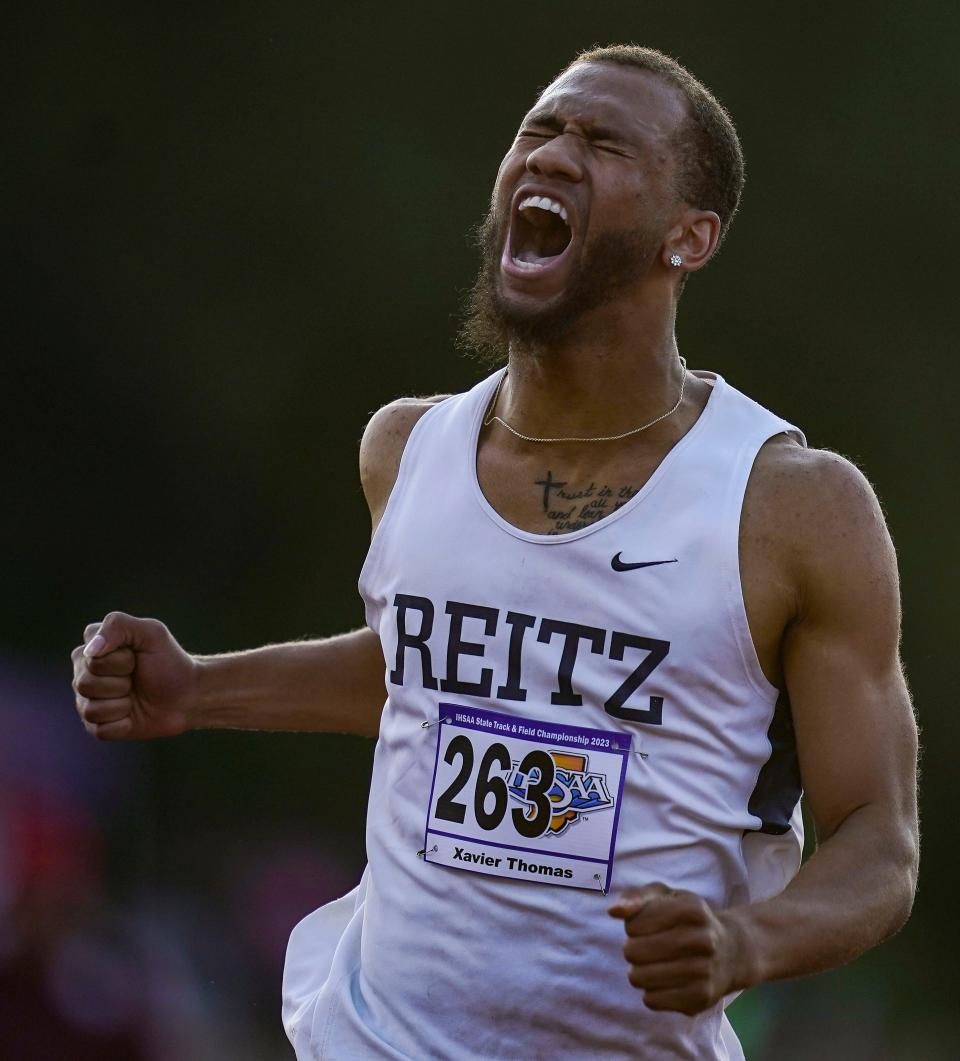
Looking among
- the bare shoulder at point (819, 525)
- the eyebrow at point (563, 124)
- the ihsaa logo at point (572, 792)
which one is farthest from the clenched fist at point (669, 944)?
the eyebrow at point (563, 124)

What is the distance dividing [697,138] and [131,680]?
4.69 feet

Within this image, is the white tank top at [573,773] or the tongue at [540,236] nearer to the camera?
the white tank top at [573,773]

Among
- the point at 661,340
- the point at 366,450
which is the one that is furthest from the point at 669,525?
the point at 366,450

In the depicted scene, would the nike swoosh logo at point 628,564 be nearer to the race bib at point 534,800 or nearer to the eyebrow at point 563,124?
the race bib at point 534,800

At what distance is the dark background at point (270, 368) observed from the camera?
201 inches

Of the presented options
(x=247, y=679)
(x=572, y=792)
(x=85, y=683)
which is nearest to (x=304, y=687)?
(x=247, y=679)

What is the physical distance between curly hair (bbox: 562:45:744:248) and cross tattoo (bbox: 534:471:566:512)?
574mm

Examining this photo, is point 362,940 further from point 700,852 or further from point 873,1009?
point 873,1009

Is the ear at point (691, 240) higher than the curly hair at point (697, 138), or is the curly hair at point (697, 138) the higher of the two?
the curly hair at point (697, 138)

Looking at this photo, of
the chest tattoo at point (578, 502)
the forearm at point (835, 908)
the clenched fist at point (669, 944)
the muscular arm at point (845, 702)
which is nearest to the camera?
the clenched fist at point (669, 944)

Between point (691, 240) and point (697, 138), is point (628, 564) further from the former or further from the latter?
point (697, 138)

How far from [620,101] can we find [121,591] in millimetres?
3034

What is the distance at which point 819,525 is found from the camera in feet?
8.10

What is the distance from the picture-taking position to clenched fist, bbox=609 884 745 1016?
6.42ft
